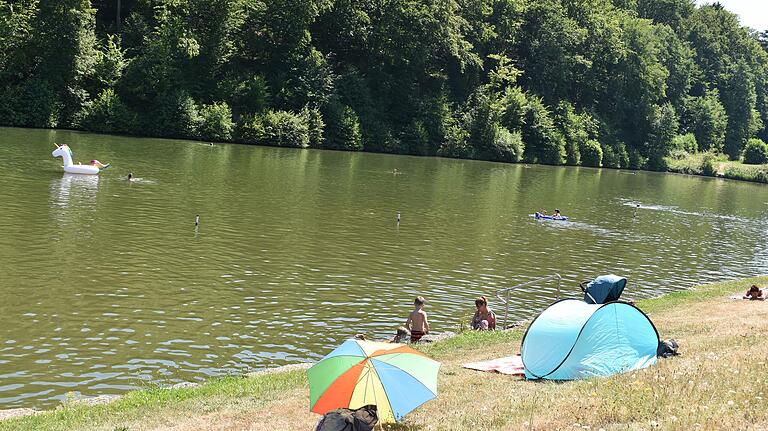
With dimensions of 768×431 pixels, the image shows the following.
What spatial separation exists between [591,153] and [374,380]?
118 metres

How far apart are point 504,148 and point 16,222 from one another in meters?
83.1

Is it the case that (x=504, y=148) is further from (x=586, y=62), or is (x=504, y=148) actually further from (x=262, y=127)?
(x=262, y=127)

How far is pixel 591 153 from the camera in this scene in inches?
4884

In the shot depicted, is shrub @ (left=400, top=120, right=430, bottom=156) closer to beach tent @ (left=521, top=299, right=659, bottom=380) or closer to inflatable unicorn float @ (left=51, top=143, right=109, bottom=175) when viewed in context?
inflatable unicorn float @ (left=51, top=143, right=109, bottom=175)

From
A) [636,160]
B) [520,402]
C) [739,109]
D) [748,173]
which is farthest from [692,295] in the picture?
[739,109]

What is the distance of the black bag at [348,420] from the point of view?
443 inches

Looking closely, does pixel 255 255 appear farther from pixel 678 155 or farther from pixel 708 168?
pixel 678 155

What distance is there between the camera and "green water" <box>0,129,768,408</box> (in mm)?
19812

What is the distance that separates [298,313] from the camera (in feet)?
79.0

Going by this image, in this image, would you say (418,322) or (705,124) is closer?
(418,322)

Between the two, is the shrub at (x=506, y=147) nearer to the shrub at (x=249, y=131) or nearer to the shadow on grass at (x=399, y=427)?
the shrub at (x=249, y=131)

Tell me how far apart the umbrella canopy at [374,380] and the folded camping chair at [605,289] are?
5.50 metres

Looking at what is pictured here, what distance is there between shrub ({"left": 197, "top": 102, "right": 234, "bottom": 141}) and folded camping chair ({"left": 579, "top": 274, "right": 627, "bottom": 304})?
7424 cm

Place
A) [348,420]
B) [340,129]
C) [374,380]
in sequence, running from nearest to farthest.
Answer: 1. [348,420]
2. [374,380]
3. [340,129]
